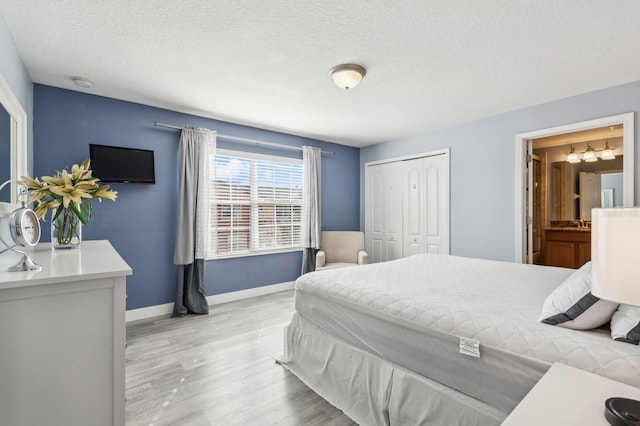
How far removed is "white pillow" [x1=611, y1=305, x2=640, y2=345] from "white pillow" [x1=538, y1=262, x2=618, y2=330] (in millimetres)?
40

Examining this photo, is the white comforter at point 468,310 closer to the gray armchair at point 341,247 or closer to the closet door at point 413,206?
the closet door at point 413,206

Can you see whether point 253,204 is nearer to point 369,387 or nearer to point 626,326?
point 369,387

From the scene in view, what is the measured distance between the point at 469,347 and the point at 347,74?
7.13 ft

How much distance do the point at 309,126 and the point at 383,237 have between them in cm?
228

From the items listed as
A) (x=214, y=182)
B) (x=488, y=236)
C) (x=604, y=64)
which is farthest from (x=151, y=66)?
(x=488, y=236)

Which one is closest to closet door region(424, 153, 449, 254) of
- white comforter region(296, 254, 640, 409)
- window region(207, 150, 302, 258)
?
white comforter region(296, 254, 640, 409)

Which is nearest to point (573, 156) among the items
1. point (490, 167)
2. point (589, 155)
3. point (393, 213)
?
point (589, 155)

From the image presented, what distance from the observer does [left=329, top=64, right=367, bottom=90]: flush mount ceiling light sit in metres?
2.49

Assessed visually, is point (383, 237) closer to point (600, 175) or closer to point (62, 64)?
point (600, 175)

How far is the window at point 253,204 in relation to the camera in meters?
4.04

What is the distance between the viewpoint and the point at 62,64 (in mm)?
2537

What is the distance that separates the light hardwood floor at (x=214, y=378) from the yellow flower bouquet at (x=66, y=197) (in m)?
1.16

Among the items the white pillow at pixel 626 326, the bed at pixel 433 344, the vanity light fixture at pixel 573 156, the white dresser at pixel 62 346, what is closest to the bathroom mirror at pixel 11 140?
the white dresser at pixel 62 346

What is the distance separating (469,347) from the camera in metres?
1.34
